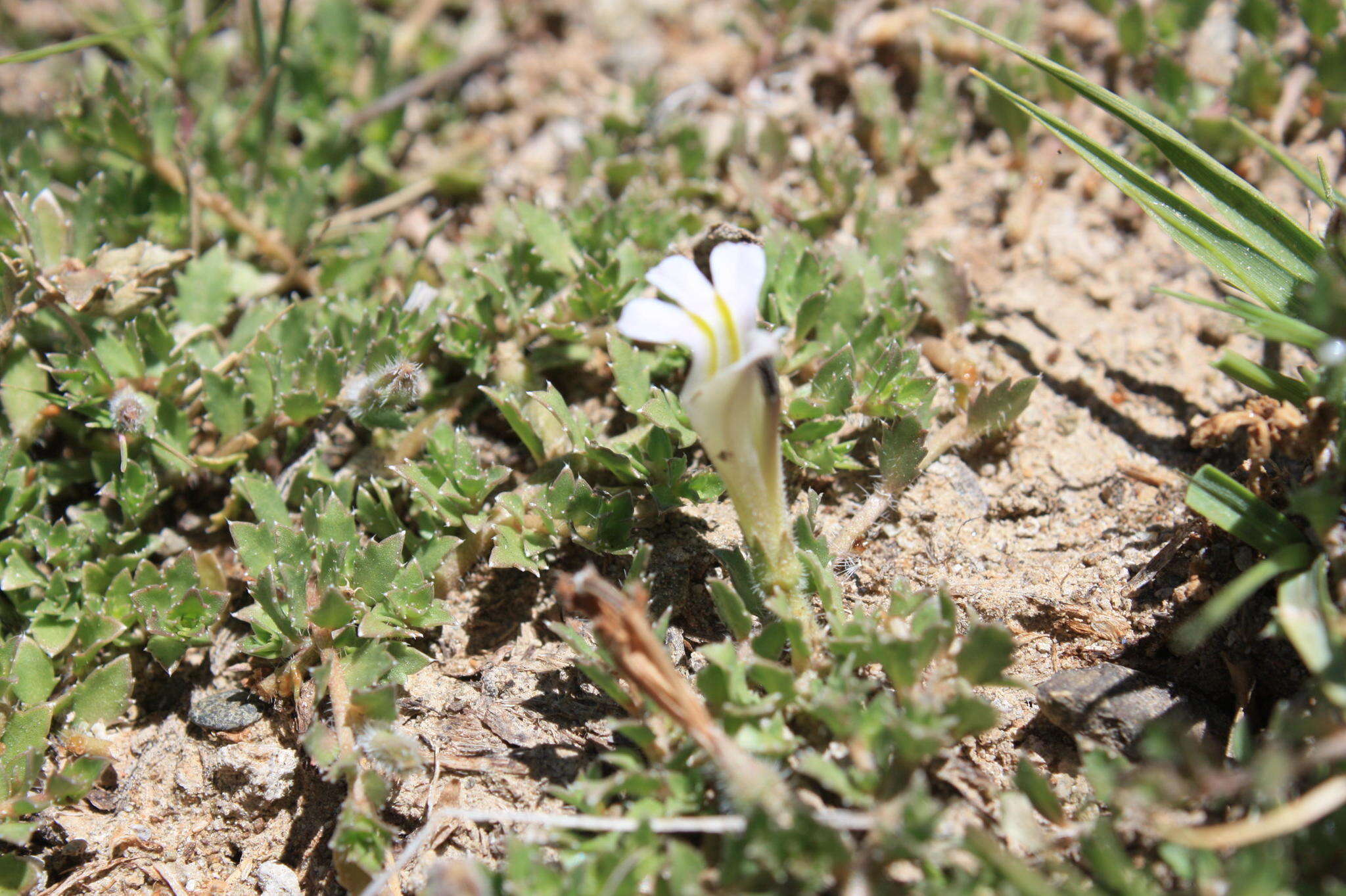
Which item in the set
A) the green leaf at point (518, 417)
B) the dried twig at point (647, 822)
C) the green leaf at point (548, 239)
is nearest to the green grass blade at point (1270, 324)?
the dried twig at point (647, 822)

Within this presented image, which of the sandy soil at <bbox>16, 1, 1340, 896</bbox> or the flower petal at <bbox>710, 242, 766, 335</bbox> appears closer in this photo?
the flower petal at <bbox>710, 242, 766, 335</bbox>

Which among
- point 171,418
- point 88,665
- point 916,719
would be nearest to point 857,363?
point 916,719

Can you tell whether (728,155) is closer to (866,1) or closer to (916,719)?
(866,1)

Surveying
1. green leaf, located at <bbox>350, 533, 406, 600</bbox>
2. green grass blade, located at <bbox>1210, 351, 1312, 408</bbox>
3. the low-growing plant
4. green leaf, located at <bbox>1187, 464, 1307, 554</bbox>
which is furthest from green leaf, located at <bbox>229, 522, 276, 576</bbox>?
green grass blade, located at <bbox>1210, 351, 1312, 408</bbox>

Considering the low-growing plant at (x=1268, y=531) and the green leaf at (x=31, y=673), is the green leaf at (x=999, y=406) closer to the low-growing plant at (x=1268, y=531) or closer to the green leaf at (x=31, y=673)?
the low-growing plant at (x=1268, y=531)

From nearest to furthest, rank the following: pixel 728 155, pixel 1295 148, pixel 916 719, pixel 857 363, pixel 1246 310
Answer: pixel 916 719 → pixel 1246 310 → pixel 857 363 → pixel 1295 148 → pixel 728 155

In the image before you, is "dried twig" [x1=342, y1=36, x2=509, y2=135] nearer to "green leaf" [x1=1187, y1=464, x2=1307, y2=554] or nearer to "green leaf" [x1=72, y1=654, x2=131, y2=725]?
"green leaf" [x1=72, y1=654, x2=131, y2=725]

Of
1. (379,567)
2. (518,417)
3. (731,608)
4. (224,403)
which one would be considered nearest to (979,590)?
(731,608)
